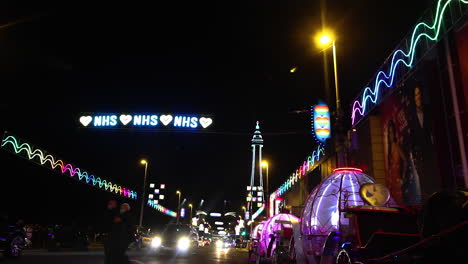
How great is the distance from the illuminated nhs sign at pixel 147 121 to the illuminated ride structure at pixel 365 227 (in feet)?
33.4

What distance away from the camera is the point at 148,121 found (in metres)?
19.2

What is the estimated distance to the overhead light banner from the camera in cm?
1894

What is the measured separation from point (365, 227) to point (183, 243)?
15880 millimetres

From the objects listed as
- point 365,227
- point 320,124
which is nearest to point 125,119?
point 320,124

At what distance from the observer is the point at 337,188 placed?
948 cm

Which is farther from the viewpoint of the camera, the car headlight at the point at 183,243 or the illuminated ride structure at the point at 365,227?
the car headlight at the point at 183,243

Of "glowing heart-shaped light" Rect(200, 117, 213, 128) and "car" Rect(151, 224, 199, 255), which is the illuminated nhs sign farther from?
"car" Rect(151, 224, 199, 255)

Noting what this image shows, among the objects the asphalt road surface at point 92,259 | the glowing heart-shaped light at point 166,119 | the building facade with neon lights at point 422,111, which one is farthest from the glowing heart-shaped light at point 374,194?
the glowing heart-shaped light at point 166,119

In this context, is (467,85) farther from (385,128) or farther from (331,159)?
(331,159)

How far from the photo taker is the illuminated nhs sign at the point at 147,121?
19.0 m

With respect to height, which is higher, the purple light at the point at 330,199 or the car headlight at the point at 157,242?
the purple light at the point at 330,199

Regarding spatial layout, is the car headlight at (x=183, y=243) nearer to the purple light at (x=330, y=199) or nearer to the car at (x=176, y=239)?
the car at (x=176, y=239)

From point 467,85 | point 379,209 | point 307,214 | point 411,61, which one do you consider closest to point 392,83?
point 411,61

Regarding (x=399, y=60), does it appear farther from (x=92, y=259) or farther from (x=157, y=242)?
(x=157, y=242)
